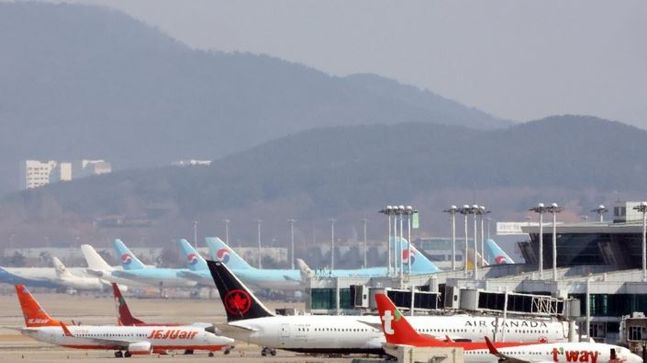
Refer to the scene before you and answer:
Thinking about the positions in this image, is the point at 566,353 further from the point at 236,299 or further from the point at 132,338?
the point at 132,338

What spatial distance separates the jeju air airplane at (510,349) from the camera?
7894 centimetres

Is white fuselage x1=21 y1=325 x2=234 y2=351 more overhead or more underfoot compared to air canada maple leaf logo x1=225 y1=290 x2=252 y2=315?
more underfoot

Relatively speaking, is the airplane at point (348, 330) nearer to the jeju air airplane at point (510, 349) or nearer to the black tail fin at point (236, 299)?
the black tail fin at point (236, 299)

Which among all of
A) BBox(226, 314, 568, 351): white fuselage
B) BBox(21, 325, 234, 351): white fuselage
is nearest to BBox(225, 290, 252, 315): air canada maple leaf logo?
BBox(226, 314, 568, 351): white fuselage

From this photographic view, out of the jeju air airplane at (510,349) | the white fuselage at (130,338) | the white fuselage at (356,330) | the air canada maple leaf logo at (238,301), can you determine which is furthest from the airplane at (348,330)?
the white fuselage at (130,338)

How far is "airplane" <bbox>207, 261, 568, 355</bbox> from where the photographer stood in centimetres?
9312

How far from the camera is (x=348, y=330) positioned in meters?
94.4

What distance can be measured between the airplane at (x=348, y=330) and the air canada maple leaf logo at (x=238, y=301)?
85 centimetres

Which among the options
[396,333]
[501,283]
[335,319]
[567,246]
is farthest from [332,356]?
[567,246]

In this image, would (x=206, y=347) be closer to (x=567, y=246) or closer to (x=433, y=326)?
(x=433, y=326)

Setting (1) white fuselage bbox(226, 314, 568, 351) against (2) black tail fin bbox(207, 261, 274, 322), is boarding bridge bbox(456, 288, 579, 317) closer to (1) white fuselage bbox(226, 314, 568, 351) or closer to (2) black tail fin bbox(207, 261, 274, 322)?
(1) white fuselage bbox(226, 314, 568, 351)

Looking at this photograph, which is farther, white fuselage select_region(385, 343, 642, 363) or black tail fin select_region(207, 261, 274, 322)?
black tail fin select_region(207, 261, 274, 322)

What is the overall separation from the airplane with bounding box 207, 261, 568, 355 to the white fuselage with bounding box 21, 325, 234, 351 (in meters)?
14.5

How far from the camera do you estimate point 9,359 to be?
341ft
